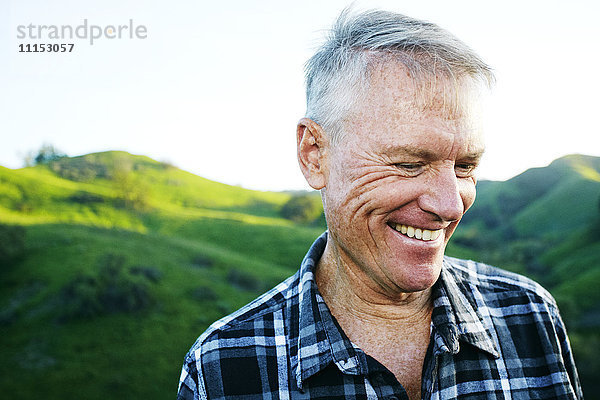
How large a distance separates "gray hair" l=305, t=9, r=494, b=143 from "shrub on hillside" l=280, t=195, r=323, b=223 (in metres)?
59.8

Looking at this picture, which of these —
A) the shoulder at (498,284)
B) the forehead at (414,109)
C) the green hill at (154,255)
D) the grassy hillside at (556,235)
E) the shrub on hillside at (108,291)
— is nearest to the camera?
the forehead at (414,109)

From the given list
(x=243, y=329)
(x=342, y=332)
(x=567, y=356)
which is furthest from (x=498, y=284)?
(x=243, y=329)

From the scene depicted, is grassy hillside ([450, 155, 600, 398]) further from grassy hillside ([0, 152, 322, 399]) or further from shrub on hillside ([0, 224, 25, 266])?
shrub on hillside ([0, 224, 25, 266])


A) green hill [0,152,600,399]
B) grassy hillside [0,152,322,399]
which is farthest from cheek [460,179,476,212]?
grassy hillside [0,152,322,399]

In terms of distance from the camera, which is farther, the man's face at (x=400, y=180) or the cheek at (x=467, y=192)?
the cheek at (x=467, y=192)

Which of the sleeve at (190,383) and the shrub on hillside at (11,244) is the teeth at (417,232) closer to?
the sleeve at (190,383)

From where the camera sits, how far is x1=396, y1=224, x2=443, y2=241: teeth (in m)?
2.03

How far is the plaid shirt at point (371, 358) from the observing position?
2004mm

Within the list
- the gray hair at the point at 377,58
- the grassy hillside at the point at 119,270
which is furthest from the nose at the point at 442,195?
the grassy hillside at the point at 119,270

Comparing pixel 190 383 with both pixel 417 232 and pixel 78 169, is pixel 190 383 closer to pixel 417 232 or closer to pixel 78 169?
pixel 417 232

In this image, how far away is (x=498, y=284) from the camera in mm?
2488

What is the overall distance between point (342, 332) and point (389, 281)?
0.34 metres

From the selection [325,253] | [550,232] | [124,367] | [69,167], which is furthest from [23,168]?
[550,232]

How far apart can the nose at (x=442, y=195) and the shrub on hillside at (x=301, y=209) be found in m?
60.1
